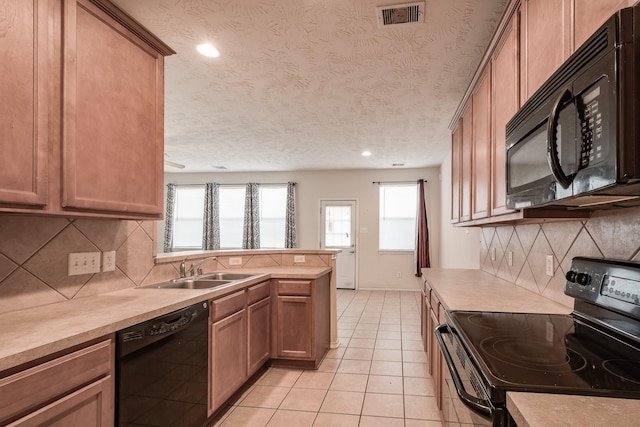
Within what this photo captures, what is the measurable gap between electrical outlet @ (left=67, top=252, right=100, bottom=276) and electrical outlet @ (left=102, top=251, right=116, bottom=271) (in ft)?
0.13

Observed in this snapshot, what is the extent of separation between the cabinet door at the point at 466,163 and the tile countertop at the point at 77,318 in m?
1.99

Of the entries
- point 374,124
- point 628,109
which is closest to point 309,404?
point 628,109

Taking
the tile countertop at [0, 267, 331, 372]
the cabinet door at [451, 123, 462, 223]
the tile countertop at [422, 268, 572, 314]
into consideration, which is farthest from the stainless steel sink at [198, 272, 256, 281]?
the cabinet door at [451, 123, 462, 223]

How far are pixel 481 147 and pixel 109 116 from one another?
2.21m

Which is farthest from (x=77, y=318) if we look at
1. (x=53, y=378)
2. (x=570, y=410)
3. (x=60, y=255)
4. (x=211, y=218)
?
(x=211, y=218)

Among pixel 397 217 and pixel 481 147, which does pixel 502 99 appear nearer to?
pixel 481 147

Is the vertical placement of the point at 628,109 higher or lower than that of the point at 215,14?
lower

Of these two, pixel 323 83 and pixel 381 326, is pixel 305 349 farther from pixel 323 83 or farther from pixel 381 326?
pixel 323 83

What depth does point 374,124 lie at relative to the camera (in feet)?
13.5

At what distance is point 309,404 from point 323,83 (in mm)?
2545

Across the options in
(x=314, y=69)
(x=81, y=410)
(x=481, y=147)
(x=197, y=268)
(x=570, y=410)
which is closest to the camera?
(x=570, y=410)

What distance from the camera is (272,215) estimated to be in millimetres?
7688

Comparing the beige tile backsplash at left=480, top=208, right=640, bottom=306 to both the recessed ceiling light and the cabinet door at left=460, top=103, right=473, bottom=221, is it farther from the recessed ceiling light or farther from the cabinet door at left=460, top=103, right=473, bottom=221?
the recessed ceiling light

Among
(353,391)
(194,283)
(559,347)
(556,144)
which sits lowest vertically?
(353,391)
